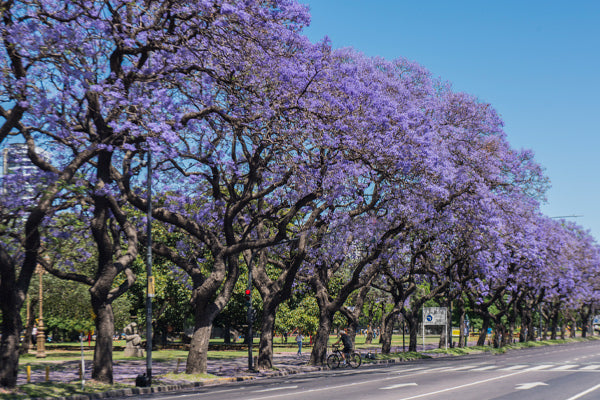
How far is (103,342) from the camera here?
69.5 feet

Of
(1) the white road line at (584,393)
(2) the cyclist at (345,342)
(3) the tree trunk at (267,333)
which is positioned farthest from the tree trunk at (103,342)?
(1) the white road line at (584,393)

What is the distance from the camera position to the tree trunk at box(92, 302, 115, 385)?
21.0m

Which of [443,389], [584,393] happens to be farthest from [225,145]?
[584,393]

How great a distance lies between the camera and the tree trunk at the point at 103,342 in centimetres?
2105

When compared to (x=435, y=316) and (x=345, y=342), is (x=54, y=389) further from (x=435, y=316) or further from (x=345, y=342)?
(x=435, y=316)

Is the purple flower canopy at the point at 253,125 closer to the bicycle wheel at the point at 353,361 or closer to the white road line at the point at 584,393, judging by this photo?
the bicycle wheel at the point at 353,361

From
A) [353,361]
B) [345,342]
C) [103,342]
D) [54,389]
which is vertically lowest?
[353,361]

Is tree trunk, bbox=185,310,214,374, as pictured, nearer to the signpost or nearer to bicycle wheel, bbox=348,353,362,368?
bicycle wheel, bbox=348,353,362,368

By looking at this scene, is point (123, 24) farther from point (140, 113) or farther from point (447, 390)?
point (447, 390)

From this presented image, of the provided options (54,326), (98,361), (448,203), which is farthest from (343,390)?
(54,326)

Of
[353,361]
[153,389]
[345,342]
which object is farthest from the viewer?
[353,361]

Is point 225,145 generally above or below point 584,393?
above

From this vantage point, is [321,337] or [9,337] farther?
[321,337]

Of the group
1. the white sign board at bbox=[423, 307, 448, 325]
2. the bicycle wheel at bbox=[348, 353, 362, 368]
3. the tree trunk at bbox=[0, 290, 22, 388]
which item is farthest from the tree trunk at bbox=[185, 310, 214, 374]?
the white sign board at bbox=[423, 307, 448, 325]
